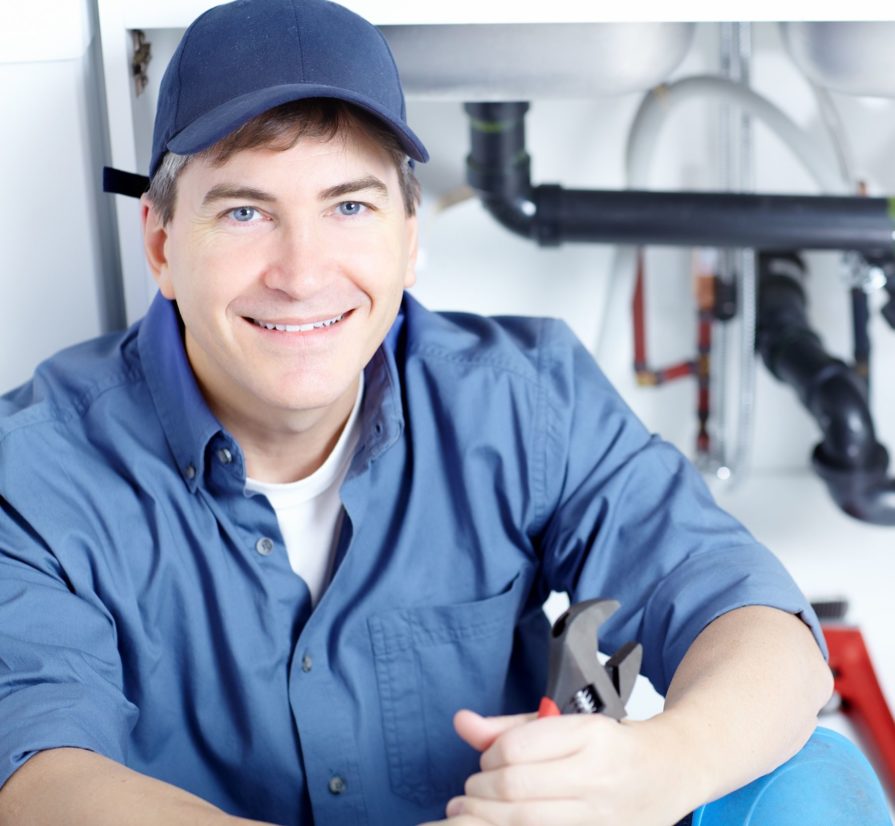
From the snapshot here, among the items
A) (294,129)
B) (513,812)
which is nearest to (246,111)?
(294,129)

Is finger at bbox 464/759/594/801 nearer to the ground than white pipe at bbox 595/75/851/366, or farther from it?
nearer to the ground

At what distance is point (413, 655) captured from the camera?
3.92 feet

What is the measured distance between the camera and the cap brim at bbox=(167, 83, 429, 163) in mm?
993

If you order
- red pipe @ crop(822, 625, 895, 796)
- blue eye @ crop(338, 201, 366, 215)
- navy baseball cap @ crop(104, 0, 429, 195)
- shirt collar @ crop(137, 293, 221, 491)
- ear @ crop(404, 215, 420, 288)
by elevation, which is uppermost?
navy baseball cap @ crop(104, 0, 429, 195)

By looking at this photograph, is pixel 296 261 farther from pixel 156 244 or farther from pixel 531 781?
pixel 531 781

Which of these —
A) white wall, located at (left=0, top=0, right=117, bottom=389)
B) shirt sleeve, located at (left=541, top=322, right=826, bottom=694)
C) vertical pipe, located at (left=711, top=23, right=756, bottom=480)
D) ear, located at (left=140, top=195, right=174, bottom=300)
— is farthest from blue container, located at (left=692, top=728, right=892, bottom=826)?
vertical pipe, located at (left=711, top=23, right=756, bottom=480)

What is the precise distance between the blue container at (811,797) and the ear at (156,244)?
60 centimetres

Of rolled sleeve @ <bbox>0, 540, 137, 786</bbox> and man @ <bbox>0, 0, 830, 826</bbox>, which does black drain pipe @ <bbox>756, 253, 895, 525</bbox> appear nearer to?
man @ <bbox>0, 0, 830, 826</bbox>

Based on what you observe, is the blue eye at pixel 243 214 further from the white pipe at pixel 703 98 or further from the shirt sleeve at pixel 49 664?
the white pipe at pixel 703 98

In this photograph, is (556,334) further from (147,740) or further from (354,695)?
(147,740)

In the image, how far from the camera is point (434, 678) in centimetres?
121

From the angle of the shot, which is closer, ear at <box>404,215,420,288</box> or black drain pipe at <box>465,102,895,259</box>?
ear at <box>404,215,420,288</box>

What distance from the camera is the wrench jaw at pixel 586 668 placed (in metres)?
0.79

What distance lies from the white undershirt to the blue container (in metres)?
0.38
